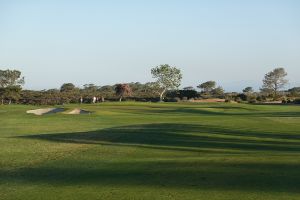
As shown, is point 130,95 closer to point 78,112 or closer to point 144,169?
point 78,112

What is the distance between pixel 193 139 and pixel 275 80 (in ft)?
419

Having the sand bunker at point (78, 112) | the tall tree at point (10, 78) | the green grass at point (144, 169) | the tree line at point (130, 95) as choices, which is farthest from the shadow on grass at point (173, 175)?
the tall tree at point (10, 78)

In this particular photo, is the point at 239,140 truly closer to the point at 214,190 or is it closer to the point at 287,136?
the point at 287,136

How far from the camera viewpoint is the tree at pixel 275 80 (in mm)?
144625

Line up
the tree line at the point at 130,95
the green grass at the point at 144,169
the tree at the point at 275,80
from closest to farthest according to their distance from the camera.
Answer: the green grass at the point at 144,169, the tree line at the point at 130,95, the tree at the point at 275,80

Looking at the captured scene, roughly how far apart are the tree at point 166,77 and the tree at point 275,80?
5087cm

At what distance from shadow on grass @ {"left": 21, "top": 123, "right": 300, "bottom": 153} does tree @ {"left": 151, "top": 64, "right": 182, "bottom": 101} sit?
74.7 m

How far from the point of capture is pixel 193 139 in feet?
72.0

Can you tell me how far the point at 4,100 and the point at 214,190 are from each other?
79505mm

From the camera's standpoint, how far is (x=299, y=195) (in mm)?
9727

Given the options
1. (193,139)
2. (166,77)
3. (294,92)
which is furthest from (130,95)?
(193,139)

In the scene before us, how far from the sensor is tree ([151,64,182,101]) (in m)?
101

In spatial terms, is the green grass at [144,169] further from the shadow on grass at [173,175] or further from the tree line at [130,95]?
the tree line at [130,95]

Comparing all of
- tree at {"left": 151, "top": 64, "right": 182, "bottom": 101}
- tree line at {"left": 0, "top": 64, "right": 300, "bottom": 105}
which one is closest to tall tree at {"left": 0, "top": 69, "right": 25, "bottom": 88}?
tree line at {"left": 0, "top": 64, "right": 300, "bottom": 105}
